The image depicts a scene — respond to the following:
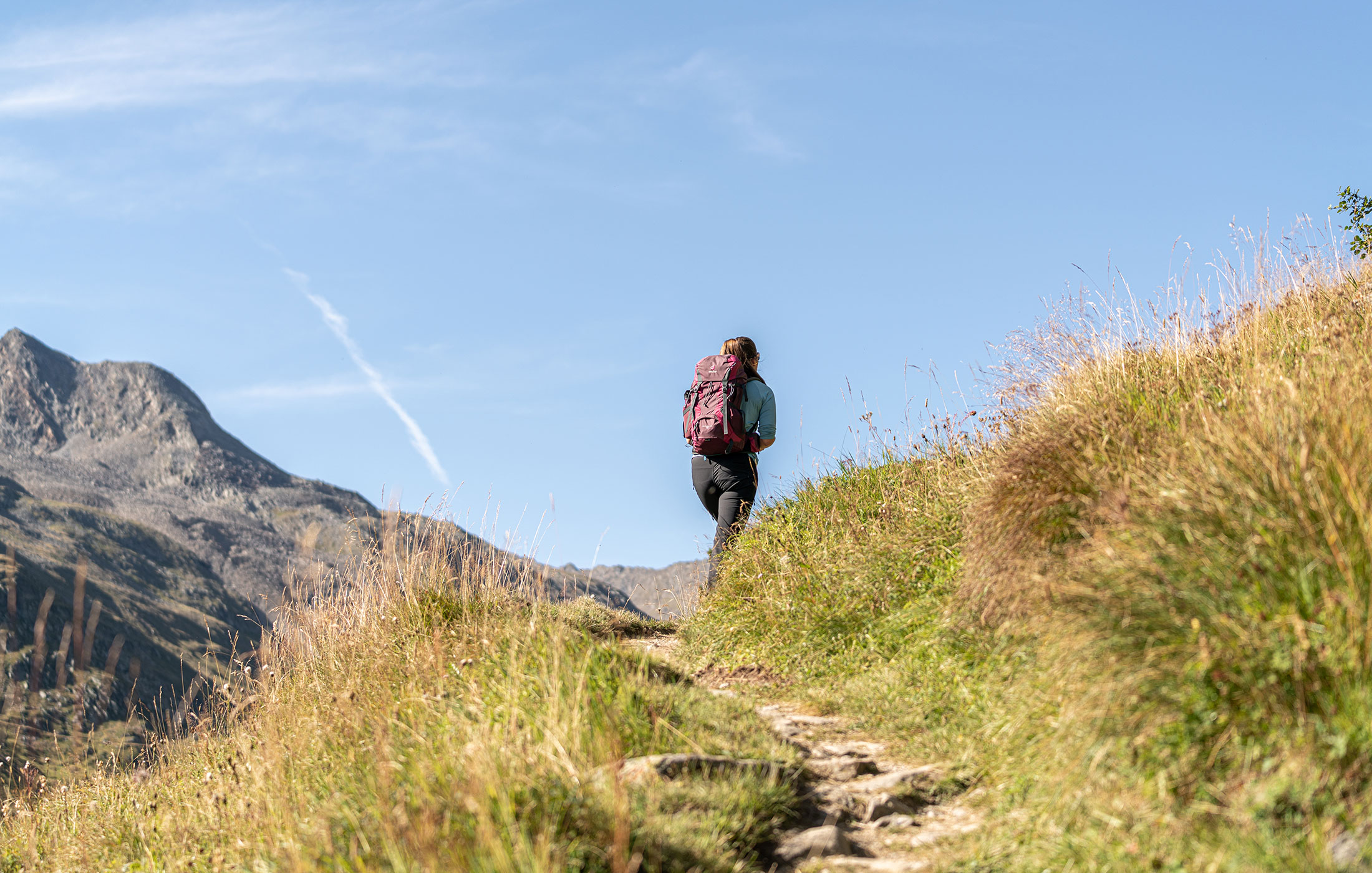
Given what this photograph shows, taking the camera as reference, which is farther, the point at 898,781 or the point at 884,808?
the point at 898,781

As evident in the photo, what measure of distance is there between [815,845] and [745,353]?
5.85 m

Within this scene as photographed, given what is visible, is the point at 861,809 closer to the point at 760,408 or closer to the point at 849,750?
the point at 849,750

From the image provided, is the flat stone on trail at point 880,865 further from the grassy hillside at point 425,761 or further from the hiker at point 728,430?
the hiker at point 728,430

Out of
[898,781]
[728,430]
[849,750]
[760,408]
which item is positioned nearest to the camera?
[898,781]

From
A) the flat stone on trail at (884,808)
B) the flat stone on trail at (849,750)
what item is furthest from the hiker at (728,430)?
the flat stone on trail at (884,808)

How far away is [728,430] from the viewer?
8.82m

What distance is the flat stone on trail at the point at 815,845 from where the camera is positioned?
12.8 ft

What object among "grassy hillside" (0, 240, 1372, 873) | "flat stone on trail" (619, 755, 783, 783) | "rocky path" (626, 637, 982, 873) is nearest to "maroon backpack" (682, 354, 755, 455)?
"grassy hillside" (0, 240, 1372, 873)

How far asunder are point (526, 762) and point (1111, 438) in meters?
3.78

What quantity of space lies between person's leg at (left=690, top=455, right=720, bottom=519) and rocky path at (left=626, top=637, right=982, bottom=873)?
4.10 m

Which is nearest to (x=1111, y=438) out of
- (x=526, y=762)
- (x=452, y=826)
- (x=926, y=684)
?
(x=926, y=684)

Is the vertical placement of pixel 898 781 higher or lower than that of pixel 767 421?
lower

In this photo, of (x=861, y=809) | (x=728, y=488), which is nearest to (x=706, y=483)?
(x=728, y=488)

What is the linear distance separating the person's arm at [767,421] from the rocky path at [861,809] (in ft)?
13.2
